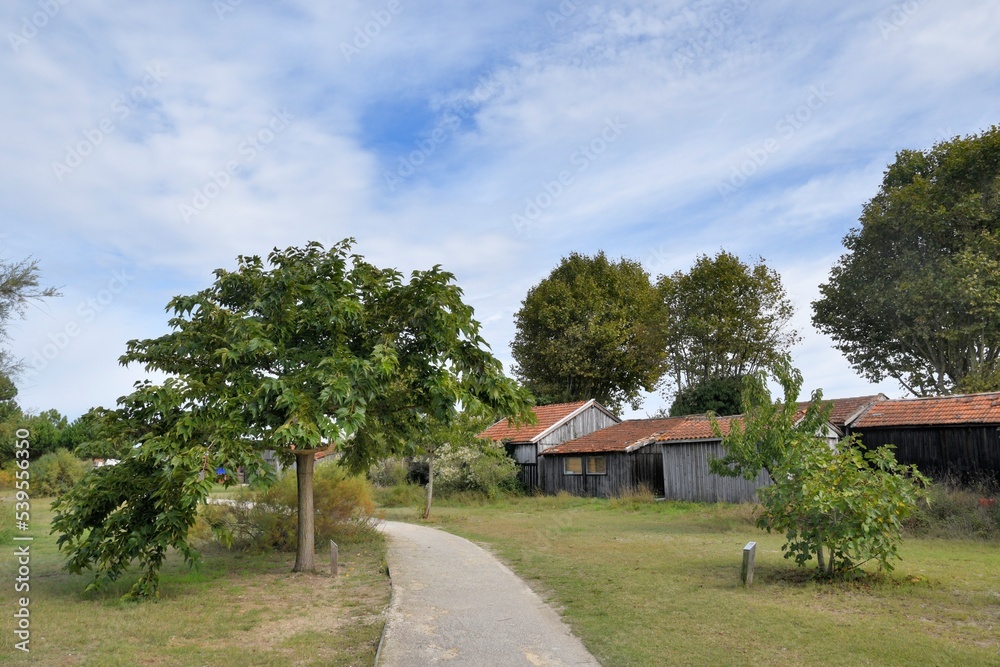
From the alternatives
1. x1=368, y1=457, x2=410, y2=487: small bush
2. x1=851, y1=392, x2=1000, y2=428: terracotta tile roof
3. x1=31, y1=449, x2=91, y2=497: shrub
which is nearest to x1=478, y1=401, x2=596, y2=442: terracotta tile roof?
x1=368, y1=457, x2=410, y2=487: small bush

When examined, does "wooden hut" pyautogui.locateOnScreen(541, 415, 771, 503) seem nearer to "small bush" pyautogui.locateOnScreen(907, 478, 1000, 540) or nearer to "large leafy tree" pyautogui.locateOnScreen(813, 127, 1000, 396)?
"small bush" pyautogui.locateOnScreen(907, 478, 1000, 540)

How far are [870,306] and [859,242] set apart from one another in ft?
12.3

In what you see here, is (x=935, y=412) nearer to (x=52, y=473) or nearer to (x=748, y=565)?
(x=748, y=565)

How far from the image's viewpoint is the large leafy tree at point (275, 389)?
34.5 ft

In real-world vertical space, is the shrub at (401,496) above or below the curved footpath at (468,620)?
below

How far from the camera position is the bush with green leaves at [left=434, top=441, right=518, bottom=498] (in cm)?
3222

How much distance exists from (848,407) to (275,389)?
85.6 ft

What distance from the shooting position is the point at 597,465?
34188 mm

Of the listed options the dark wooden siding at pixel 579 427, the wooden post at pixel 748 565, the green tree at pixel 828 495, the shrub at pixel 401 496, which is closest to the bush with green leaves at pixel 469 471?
the shrub at pixel 401 496

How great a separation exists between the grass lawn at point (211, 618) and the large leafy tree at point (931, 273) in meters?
29.6

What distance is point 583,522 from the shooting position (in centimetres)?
2322

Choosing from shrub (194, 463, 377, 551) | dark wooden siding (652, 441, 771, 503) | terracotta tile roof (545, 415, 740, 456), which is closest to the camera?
shrub (194, 463, 377, 551)

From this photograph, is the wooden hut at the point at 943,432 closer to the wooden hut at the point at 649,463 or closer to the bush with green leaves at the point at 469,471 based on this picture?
the wooden hut at the point at 649,463

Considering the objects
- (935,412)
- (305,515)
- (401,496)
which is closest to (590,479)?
(401,496)
